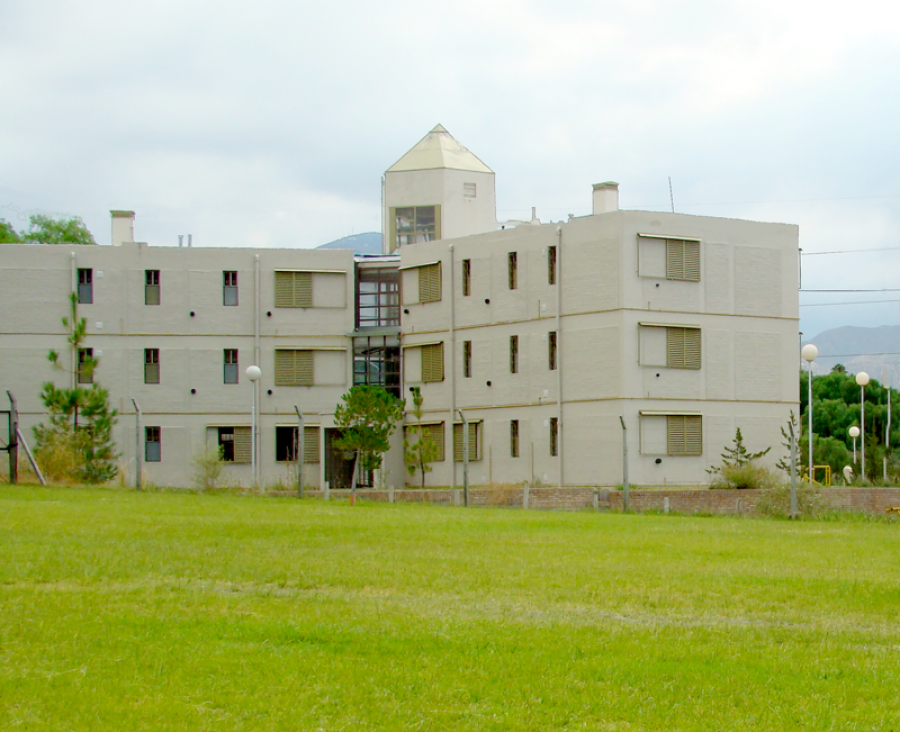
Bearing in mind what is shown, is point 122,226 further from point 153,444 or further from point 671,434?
point 671,434

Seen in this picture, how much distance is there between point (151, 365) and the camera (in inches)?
2079

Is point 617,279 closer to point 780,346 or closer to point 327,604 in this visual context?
point 780,346

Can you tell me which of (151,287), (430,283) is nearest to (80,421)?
(151,287)

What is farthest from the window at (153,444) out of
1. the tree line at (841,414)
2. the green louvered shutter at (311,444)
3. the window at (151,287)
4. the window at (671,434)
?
the tree line at (841,414)

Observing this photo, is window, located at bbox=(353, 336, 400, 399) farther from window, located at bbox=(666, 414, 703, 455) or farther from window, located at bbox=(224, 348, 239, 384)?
window, located at bbox=(666, 414, 703, 455)

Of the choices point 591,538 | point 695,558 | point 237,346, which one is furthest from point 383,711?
point 237,346

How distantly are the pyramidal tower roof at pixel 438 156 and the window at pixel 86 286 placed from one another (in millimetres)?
16583

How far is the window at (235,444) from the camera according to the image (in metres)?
52.8

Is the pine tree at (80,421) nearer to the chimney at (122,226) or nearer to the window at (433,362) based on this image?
the chimney at (122,226)

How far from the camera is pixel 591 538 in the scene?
2198cm

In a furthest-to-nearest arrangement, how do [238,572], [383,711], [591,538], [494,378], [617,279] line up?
[494,378]
[617,279]
[591,538]
[238,572]
[383,711]

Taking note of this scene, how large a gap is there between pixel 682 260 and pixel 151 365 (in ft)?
69.0

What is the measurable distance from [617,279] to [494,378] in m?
6.64

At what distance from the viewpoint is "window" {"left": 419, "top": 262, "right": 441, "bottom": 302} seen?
5228 cm
